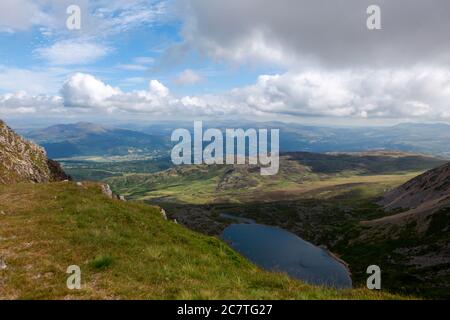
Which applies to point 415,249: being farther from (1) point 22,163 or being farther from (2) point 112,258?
(2) point 112,258

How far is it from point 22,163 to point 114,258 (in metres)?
70.3

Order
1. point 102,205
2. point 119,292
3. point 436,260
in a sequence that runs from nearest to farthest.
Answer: point 119,292 → point 102,205 → point 436,260

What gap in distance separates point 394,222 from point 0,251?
195473 mm

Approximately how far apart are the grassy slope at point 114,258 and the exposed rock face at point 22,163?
37.4 m

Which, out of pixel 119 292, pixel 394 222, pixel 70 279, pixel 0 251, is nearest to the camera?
pixel 119 292

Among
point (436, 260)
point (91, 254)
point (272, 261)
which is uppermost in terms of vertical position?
point (91, 254)

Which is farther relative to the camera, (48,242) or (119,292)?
(48,242)

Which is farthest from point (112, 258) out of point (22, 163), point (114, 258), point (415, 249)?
point (415, 249)

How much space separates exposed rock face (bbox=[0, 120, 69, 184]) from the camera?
71938 millimetres

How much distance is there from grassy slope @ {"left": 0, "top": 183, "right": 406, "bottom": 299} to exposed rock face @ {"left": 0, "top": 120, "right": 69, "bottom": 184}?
123ft

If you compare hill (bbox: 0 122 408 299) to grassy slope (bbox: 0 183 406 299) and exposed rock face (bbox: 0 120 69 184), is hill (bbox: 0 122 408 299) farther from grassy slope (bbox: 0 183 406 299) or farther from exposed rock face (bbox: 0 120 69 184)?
exposed rock face (bbox: 0 120 69 184)
